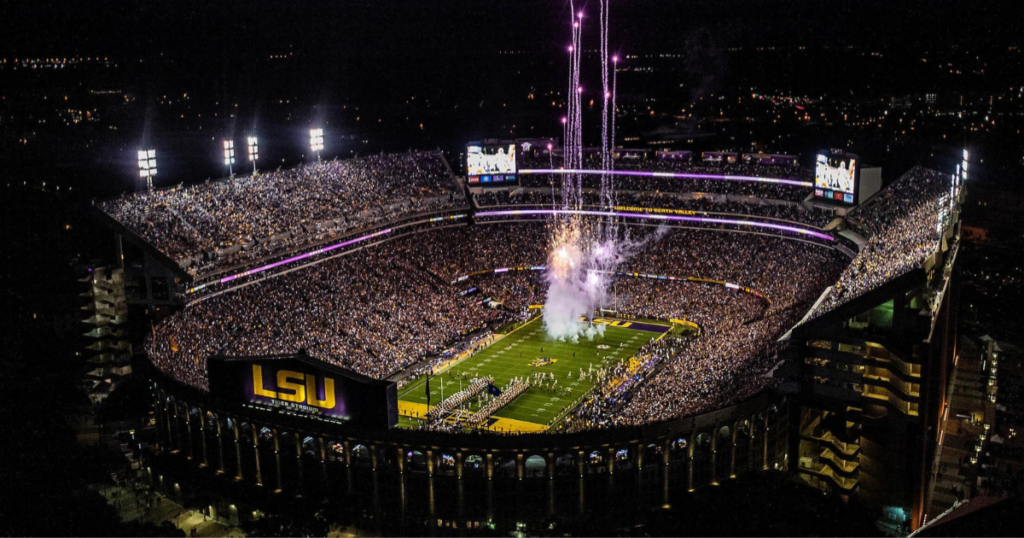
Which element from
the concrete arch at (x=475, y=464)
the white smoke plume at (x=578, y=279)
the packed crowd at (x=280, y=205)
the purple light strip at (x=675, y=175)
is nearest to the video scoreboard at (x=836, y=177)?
the purple light strip at (x=675, y=175)

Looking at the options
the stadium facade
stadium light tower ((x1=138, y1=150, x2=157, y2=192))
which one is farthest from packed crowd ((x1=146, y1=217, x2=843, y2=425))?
stadium light tower ((x1=138, y1=150, x2=157, y2=192))

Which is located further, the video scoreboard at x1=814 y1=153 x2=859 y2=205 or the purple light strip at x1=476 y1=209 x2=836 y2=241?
the purple light strip at x1=476 y1=209 x2=836 y2=241

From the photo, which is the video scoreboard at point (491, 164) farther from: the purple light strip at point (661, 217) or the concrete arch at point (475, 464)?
the concrete arch at point (475, 464)

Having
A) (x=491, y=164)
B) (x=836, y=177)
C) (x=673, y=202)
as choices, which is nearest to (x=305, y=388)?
(x=491, y=164)

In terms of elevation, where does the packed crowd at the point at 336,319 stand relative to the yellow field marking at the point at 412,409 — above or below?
above

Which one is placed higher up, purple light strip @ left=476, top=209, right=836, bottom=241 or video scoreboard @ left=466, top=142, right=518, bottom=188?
video scoreboard @ left=466, top=142, right=518, bottom=188

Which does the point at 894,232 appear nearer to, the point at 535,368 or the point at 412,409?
the point at 535,368

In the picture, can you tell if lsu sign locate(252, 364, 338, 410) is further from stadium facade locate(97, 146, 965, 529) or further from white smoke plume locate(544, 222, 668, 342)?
white smoke plume locate(544, 222, 668, 342)
